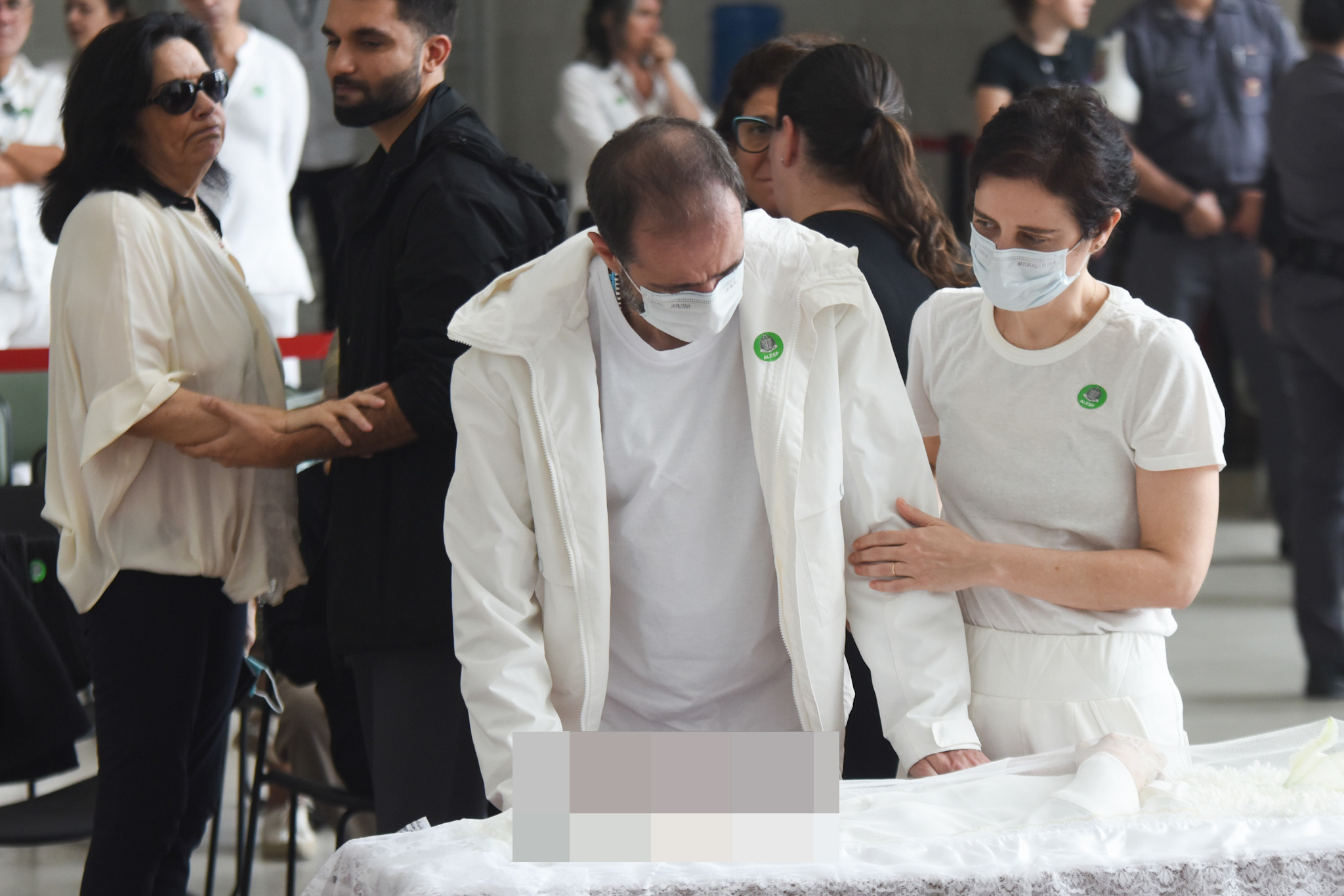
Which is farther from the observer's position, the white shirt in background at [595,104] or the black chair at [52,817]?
the white shirt in background at [595,104]

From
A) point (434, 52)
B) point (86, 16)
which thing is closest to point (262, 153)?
point (86, 16)

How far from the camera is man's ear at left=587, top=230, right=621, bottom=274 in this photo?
1.54 m

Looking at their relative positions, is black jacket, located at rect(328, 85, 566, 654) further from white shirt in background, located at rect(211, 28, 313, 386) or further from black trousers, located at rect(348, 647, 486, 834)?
white shirt in background, located at rect(211, 28, 313, 386)

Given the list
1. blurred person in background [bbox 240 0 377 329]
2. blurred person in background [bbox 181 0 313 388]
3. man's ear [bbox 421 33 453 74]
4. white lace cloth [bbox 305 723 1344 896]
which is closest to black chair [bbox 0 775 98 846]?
white lace cloth [bbox 305 723 1344 896]

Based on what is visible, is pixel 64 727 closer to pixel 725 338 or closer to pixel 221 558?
pixel 221 558

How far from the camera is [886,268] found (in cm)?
204

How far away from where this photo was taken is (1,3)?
4.26m

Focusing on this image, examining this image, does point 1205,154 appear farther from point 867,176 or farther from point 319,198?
point 319,198

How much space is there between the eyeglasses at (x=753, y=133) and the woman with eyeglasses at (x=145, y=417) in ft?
2.81

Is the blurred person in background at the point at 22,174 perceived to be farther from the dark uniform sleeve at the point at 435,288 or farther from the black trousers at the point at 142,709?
the dark uniform sleeve at the point at 435,288

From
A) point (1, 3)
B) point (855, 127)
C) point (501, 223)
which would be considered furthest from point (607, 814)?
point (1, 3)

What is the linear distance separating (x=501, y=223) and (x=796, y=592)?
2.42 feet

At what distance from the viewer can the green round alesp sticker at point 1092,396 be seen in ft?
5.13

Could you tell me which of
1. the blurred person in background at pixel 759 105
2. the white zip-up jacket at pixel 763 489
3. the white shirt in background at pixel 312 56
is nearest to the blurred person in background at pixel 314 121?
the white shirt in background at pixel 312 56
